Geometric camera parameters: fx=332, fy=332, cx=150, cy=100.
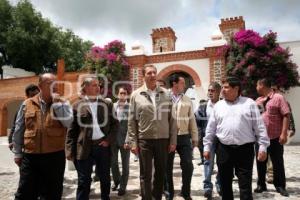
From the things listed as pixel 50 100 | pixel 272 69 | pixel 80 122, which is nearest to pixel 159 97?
pixel 80 122

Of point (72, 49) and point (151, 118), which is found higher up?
point (72, 49)

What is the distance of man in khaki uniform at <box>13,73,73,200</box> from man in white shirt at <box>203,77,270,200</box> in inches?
72.6

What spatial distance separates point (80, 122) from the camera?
4.45 meters

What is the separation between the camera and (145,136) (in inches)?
169

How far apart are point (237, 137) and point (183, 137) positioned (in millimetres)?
1429

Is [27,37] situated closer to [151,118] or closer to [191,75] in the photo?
[191,75]

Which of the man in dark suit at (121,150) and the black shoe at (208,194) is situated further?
the man in dark suit at (121,150)

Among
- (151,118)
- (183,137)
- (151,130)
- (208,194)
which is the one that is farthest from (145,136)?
(208,194)

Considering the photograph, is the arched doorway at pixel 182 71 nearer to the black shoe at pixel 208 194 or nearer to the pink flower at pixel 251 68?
the pink flower at pixel 251 68

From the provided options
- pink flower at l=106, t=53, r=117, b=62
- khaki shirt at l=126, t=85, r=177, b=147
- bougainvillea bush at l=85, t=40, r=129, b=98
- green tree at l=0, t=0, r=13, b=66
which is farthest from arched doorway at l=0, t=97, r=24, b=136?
khaki shirt at l=126, t=85, r=177, b=147

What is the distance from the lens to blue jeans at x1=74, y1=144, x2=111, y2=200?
4.31 m

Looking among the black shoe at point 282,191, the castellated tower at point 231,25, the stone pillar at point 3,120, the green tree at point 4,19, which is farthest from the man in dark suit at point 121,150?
the green tree at point 4,19

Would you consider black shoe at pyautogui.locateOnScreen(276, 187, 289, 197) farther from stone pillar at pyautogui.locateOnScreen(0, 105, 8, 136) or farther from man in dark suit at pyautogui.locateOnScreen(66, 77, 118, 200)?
stone pillar at pyautogui.locateOnScreen(0, 105, 8, 136)

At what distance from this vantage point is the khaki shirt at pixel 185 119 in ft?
17.2
